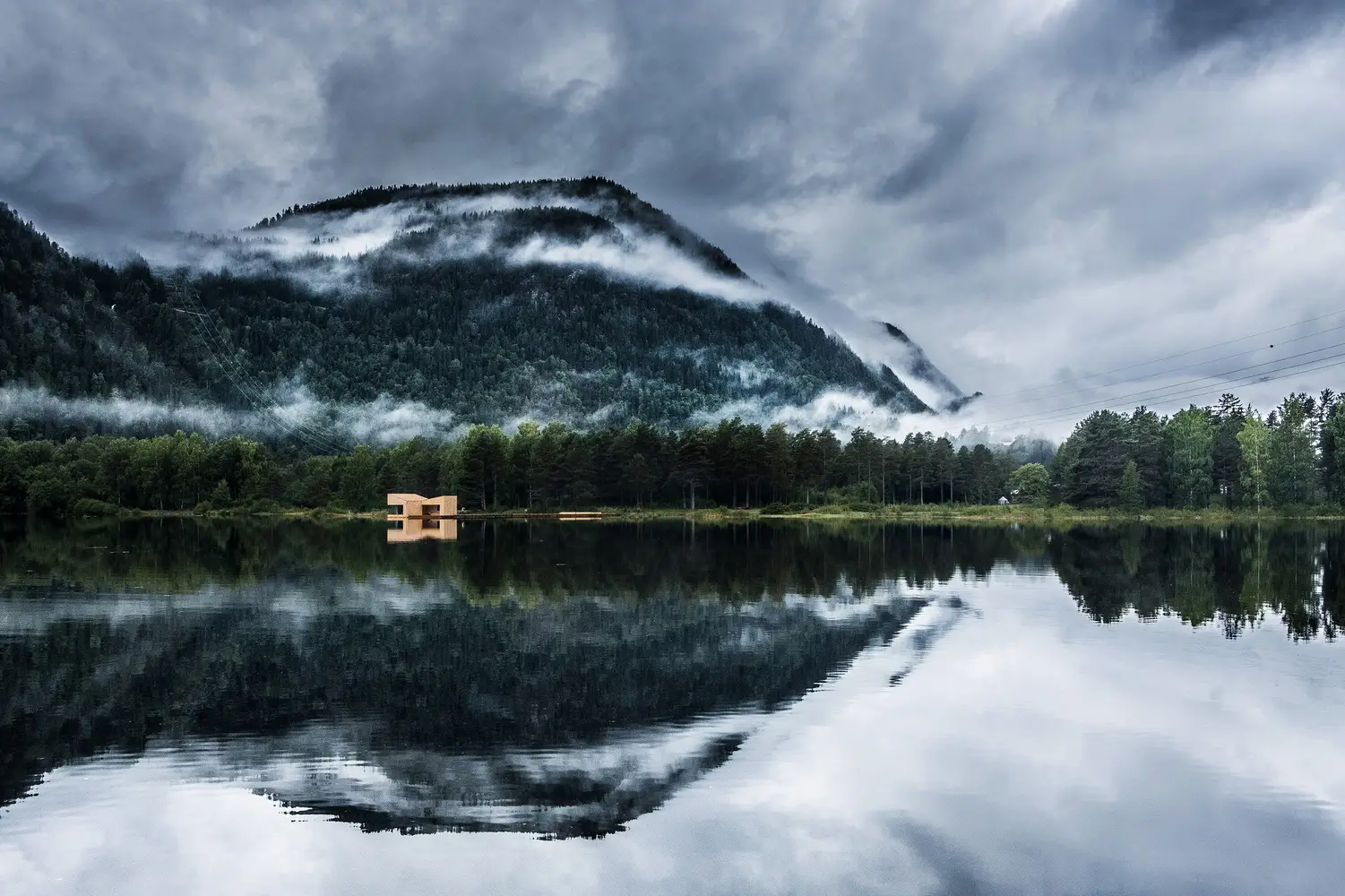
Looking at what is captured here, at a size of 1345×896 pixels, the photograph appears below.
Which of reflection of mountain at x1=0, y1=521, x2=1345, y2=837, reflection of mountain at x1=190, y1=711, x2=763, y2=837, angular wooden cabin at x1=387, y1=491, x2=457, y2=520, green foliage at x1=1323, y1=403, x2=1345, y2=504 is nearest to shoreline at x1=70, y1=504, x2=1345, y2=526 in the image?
angular wooden cabin at x1=387, y1=491, x2=457, y2=520

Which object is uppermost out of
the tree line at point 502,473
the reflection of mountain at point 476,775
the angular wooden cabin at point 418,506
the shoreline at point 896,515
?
the tree line at point 502,473

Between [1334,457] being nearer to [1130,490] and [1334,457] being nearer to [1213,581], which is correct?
[1130,490]

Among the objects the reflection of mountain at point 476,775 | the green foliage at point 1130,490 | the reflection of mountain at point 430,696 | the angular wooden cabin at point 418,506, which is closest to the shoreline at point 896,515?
the green foliage at point 1130,490

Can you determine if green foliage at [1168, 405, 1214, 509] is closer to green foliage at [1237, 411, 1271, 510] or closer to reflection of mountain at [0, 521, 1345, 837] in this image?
green foliage at [1237, 411, 1271, 510]

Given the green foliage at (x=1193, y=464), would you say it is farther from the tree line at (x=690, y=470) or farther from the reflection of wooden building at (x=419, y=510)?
the reflection of wooden building at (x=419, y=510)

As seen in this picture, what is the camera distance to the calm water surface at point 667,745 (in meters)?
10.1

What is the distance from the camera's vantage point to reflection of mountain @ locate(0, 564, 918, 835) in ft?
40.2

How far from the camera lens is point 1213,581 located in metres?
37.5

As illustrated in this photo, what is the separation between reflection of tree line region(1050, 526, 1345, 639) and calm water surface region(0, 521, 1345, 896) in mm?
425

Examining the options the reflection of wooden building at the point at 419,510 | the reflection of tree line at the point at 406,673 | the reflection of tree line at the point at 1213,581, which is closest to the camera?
the reflection of tree line at the point at 406,673

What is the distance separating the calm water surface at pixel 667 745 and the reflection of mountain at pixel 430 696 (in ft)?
0.27

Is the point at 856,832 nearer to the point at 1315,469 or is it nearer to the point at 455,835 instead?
the point at 455,835

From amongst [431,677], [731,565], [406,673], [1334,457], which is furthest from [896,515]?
[431,677]

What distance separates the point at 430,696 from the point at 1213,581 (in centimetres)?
3305
